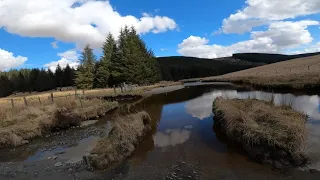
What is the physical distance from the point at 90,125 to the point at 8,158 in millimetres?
7541

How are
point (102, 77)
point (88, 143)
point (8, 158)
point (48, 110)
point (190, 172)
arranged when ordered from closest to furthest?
1. point (190, 172)
2. point (8, 158)
3. point (88, 143)
4. point (48, 110)
5. point (102, 77)

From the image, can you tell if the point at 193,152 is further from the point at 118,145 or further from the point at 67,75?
the point at 67,75

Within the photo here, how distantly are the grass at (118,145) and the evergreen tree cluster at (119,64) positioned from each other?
45.0m

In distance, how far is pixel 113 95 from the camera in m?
42.3

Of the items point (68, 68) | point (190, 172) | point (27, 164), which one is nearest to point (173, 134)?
point (190, 172)

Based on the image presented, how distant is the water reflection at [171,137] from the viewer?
1441cm

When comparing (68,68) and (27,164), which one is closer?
(27,164)

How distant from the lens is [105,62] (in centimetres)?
6912

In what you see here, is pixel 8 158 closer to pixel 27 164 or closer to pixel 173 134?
pixel 27 164

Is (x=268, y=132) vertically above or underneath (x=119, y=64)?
Answer: underneath

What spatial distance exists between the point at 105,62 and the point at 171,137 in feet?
183

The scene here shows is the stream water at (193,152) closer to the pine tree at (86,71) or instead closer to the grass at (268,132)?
the grass at (268,132)

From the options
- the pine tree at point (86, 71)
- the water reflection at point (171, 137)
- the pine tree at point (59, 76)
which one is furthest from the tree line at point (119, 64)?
the pine tree at point (59, 76)

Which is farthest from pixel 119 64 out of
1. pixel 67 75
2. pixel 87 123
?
pixel 67 75
